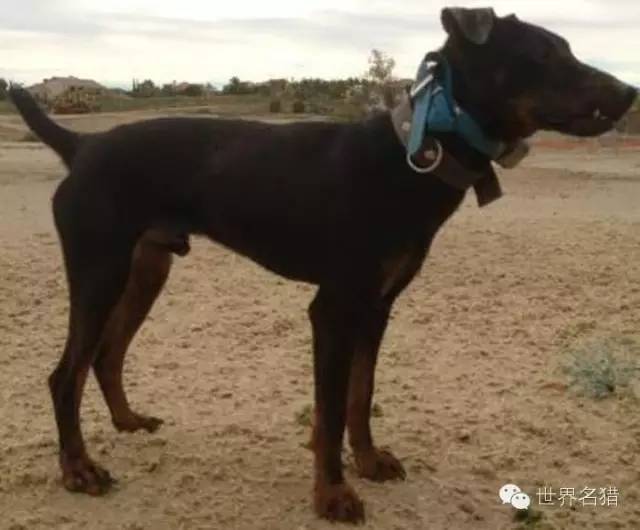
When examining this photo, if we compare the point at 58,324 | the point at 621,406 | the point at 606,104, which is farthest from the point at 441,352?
the point at 606,104

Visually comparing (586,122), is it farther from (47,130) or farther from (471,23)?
(47,130)

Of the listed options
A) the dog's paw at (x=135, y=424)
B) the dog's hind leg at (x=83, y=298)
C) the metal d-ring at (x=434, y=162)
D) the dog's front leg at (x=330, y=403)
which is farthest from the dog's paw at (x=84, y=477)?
the metal d-ring at (x=434, y=162)

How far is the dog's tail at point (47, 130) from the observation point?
5.01 meters

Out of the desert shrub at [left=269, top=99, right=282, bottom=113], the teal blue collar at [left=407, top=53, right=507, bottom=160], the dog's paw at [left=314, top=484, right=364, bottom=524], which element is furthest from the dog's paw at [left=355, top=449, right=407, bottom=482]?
the desert shrub at [left=269, top=99, right=282, bottom=113]

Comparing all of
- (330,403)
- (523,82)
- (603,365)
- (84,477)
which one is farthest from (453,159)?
(603,365)

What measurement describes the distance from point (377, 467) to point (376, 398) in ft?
3.36

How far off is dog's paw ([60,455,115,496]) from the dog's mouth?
2.29 meters

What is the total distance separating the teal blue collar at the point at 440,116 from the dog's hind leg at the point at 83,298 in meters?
1.33

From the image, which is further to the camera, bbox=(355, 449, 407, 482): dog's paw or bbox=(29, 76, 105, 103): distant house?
bbox=(29, 76, 105, 103): distant house

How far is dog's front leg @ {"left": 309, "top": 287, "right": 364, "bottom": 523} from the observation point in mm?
4449

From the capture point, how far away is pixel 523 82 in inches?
167

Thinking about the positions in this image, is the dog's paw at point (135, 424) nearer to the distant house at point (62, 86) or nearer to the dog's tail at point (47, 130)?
the dog's tail at point (47, 130)

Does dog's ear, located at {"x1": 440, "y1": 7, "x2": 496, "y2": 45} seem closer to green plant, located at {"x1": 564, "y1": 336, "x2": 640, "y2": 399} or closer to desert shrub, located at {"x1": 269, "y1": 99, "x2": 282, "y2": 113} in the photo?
green plant, located at {"x1": 564, "y1": 336, "x2": 640, "y2": 399}

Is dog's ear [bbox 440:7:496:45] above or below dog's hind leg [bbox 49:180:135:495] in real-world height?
above
